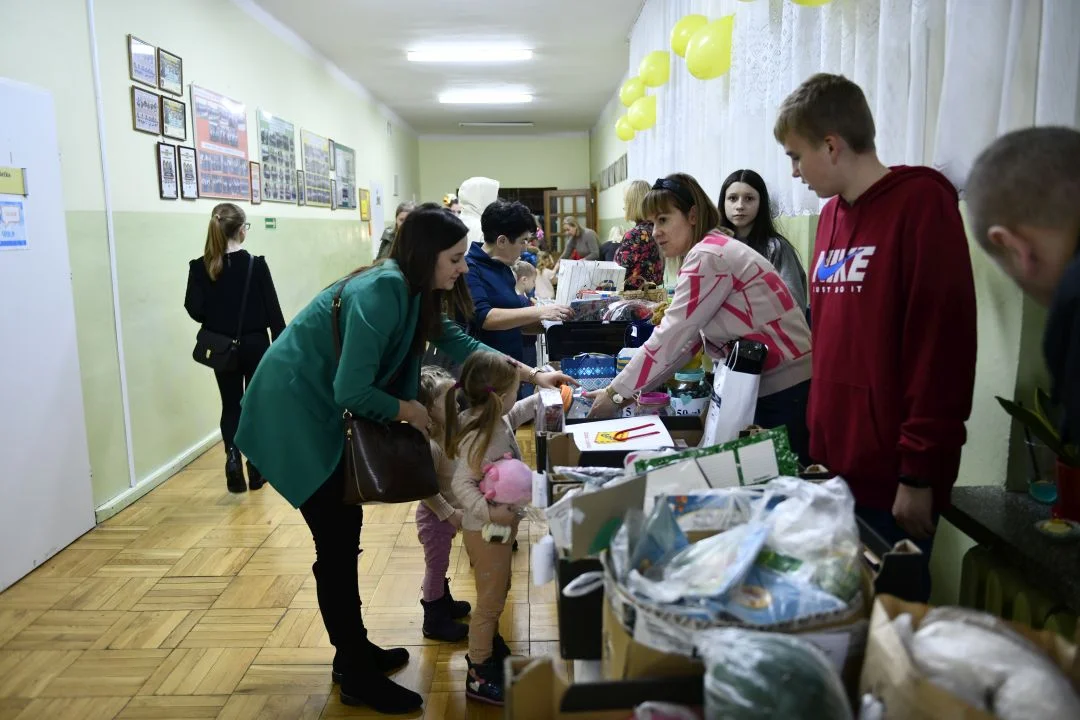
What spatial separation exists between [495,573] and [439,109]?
10.8m

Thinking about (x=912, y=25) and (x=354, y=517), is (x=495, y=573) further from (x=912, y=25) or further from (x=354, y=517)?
(x=912, y=25)

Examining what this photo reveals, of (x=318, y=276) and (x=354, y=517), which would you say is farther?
(x=318, y=276)

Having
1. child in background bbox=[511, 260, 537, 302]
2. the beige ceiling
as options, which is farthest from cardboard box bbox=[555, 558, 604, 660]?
the beige ceiling

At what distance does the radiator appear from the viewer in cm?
125

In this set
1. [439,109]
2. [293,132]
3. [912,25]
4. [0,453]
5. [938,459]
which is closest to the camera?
[938,459]

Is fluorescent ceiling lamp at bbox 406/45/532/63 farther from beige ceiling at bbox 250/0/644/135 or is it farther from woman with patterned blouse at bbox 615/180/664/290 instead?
woman with patterned blouse at bbox 615/180/664/290

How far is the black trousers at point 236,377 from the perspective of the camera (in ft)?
13.3

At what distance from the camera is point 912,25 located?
6.09ft

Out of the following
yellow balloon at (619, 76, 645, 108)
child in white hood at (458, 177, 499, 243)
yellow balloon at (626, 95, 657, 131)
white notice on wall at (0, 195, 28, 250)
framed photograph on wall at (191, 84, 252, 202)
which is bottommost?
white notice on wall at (0, 195, 28, 250)

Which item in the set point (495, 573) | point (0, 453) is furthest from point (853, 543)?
point (0, 453)

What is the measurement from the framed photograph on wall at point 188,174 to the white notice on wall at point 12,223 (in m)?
1.62

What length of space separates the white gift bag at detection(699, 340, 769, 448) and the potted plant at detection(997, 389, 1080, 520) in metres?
0.47

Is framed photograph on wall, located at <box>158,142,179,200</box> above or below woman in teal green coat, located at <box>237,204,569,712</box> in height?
above

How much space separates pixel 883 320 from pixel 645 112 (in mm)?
4776
